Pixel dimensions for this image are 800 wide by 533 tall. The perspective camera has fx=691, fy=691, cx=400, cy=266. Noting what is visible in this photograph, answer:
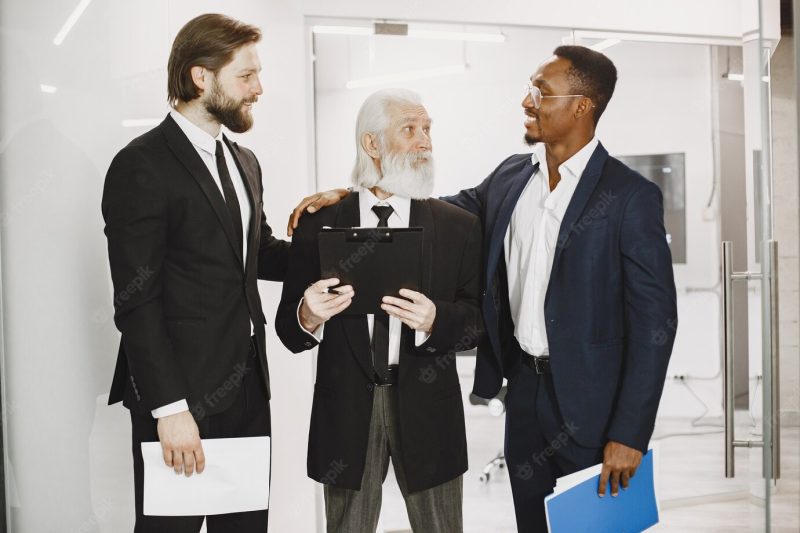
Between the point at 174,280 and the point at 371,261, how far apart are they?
1.64ft

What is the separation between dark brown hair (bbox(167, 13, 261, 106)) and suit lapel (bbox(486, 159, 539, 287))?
0.85m

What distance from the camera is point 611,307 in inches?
71.7

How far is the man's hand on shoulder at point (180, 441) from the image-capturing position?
168 centimetres

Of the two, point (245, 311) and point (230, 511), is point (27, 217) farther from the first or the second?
point (230, 511)

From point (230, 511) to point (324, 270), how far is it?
65 centimetres

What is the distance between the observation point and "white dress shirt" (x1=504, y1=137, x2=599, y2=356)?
6.15ft

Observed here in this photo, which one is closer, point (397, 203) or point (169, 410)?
point (169, 410)

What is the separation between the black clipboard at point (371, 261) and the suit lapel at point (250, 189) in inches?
10.4

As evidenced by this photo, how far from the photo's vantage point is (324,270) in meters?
1.71

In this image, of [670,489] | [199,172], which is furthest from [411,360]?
[670,489]

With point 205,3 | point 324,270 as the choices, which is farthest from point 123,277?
point 205,3

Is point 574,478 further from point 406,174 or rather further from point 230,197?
point 230,197

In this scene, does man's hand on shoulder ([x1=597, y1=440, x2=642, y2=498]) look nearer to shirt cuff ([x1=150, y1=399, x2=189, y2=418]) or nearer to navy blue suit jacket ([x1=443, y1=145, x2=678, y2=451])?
navy blue suit jacket ([x1=443, y1=145, x2=678, y2=451])

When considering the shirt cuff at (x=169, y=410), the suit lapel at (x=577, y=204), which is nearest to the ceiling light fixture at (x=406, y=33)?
the suit lapel at (x=577, y=204)
